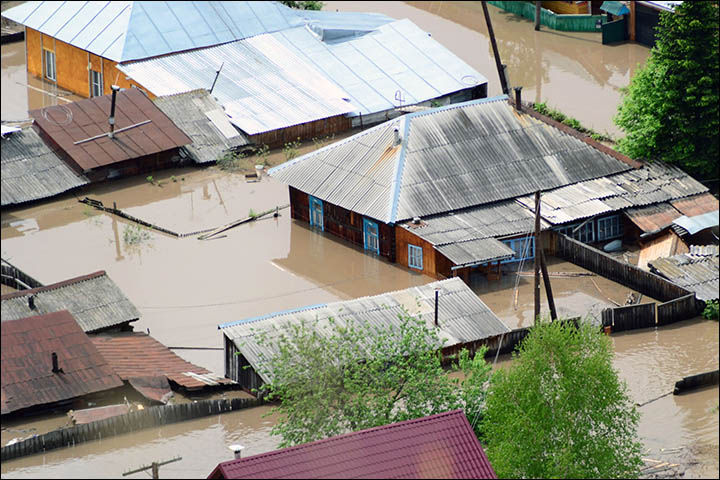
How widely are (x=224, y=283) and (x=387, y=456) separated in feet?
70.0

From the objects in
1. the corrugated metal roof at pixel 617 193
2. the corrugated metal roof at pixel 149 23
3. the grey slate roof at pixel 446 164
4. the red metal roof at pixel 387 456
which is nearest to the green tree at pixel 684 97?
the corrugated metal roof at pixel 617 193

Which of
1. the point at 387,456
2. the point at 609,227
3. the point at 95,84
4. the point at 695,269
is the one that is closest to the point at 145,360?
the point at 387,456

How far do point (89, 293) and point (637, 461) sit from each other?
59.7 feet

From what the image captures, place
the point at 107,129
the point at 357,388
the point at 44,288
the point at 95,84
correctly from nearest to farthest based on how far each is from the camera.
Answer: the point at 357,388
the point at 44,288
the point at 107,129
the point at 95,84

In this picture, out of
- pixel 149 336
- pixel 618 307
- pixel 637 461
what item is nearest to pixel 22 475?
pixel 149 336

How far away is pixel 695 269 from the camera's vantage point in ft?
154

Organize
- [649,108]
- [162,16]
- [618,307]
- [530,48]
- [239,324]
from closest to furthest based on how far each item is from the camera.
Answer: [239,324]
[618,307]
[649,108]
[162,16]
[530,48]

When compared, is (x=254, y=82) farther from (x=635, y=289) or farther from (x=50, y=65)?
(x=635, y=289)

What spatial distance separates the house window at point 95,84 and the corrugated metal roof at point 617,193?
81.1ft

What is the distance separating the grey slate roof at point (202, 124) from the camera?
2379 inches

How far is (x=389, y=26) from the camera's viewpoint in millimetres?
69500

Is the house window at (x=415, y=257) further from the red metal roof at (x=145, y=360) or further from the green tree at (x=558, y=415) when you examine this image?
the green tree at (x=558, y=415)

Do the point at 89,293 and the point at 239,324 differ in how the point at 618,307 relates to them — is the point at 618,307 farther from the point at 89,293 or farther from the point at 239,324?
the point at 89,293

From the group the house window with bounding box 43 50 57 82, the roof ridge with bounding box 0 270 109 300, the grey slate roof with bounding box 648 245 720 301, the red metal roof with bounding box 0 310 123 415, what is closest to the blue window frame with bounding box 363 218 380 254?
the grey slate roof with bounding box 648 245 720 301
